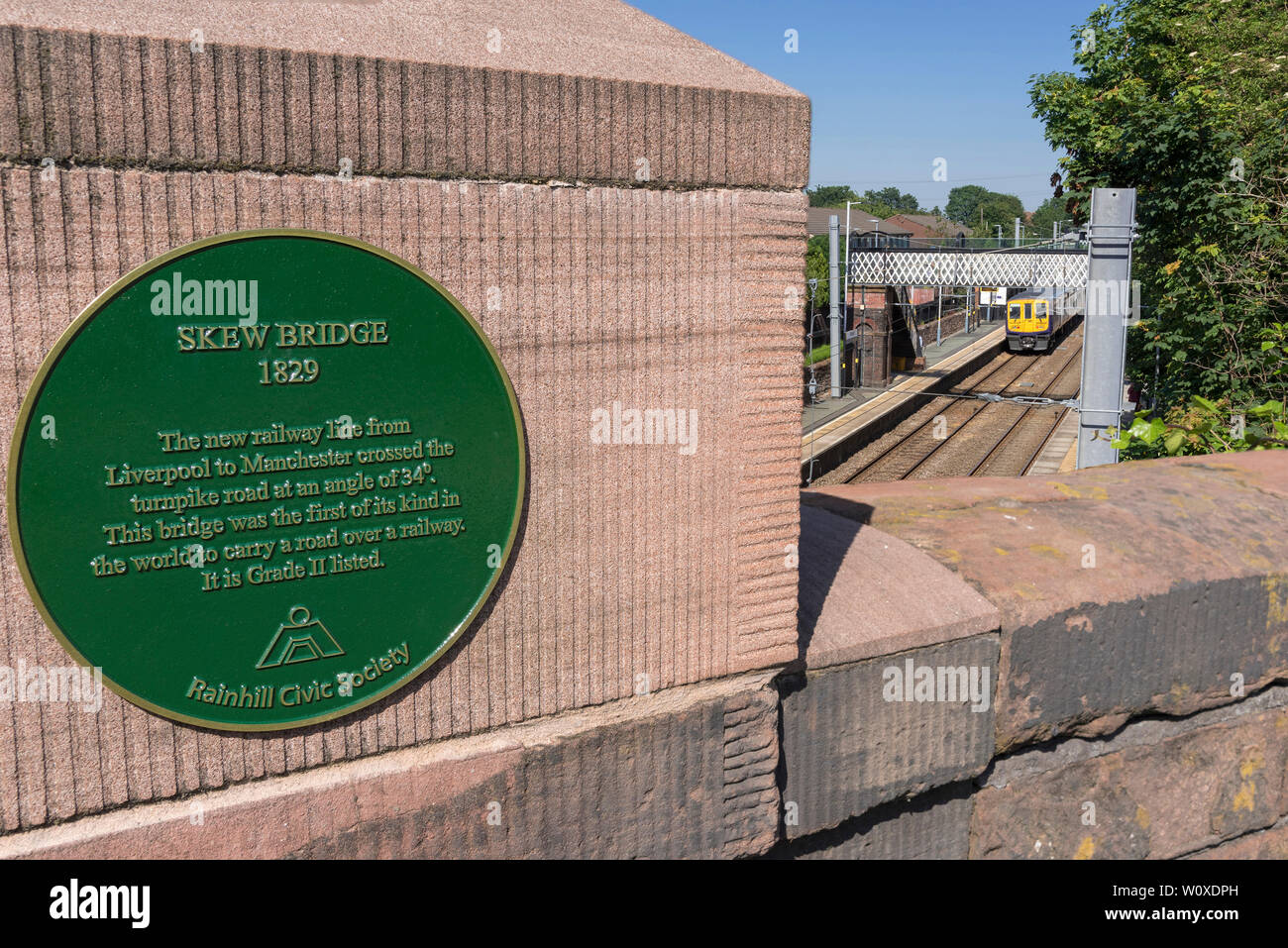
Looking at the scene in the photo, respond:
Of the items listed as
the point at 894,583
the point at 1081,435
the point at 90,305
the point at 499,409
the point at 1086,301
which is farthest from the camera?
the point at 1081,435

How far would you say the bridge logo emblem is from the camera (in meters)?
2.68

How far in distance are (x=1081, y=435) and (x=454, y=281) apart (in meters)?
7.40

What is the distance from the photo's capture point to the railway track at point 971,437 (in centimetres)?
2384

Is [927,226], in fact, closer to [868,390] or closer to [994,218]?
[994,218]

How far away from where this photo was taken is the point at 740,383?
10.6ft

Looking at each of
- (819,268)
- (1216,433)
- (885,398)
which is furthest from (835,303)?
(819,268)

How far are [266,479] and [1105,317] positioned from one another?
24.6 feet

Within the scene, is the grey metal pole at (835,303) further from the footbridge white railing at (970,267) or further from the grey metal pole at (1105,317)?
the grey metal pole at (1105,317)

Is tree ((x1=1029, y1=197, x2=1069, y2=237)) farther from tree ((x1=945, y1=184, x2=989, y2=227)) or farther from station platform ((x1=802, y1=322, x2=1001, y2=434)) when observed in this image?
station platform ((x1=802, y1=322, x2=1001, y2=434))

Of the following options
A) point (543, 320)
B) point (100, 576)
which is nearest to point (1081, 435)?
point (543, 320)

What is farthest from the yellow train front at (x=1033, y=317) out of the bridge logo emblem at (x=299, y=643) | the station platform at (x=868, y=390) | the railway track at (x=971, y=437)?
the bridge logo emblem at (x=299, y=643)

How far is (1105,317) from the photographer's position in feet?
27.9

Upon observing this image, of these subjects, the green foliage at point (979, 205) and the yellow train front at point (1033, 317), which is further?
the green foliage at point (979, 205)

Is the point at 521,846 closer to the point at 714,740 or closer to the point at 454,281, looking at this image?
the point at 714,740
